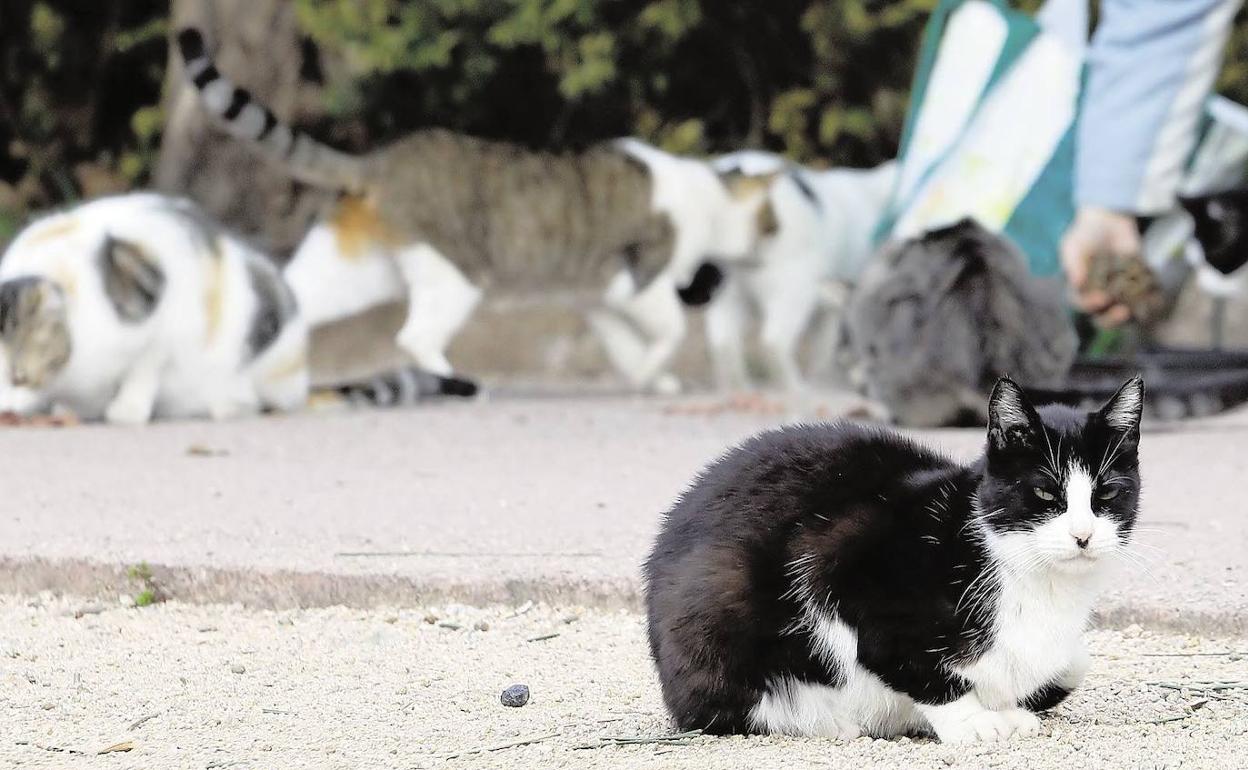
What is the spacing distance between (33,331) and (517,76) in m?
4.71

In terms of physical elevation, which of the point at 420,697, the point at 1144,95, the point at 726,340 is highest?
the point at 1144,95

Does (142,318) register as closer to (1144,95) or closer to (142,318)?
(142,318)

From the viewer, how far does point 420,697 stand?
10.1 feet

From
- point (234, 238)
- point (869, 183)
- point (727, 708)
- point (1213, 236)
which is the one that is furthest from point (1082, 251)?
point (727, 708)

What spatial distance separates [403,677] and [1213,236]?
5723mm

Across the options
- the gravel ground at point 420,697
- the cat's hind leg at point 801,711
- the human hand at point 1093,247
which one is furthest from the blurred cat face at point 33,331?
the cat's hind leg at point 801,711

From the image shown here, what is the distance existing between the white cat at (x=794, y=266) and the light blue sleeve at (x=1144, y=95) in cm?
148

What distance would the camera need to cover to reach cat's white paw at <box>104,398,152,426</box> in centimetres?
705

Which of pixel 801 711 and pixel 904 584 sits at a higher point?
pixel 904 584

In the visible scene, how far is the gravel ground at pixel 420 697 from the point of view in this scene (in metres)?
2.64

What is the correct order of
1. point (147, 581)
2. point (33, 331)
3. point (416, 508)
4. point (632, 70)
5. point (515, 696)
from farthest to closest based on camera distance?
1. point (632, 70)
2. point (33, 331)
3. point (416, 508)
4. point (147, 581)
5. point (515, 696)

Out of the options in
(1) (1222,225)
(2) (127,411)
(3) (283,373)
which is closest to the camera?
(2) (127,411)

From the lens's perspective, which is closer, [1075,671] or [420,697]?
[1075,671]

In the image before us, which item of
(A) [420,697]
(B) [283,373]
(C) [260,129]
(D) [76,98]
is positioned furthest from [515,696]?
(D) [76,98]
